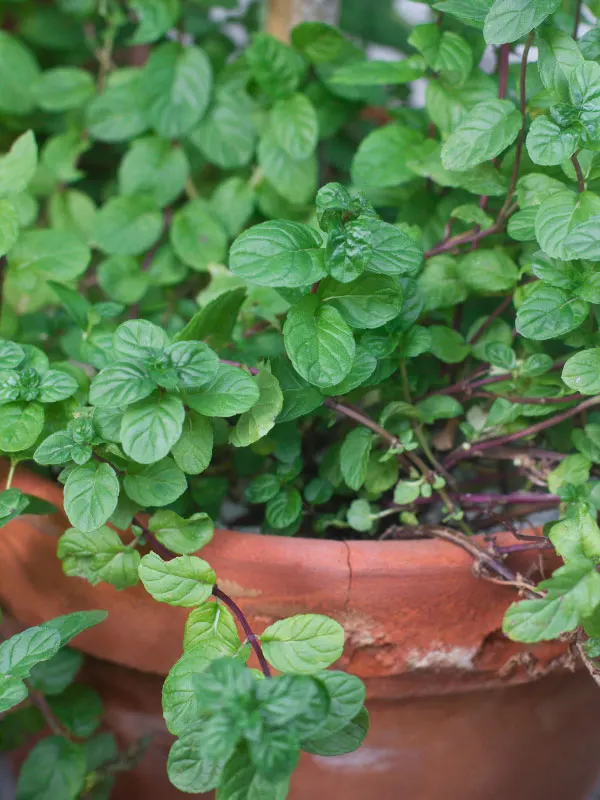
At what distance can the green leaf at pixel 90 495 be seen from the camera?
0.58 metres

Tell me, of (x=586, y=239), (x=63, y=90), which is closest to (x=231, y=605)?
(x=586, y=239)

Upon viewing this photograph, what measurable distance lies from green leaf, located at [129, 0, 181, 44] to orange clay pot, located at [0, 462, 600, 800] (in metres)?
0.55

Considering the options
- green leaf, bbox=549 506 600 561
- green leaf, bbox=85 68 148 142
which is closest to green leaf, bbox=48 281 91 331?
green leaf, bbox=85 68 148 142

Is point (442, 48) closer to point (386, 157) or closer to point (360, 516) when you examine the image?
point (386, 157)

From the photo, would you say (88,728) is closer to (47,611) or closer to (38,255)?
(47,611)

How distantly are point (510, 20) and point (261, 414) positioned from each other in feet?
1.04

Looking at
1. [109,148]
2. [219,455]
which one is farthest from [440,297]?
[109,148]

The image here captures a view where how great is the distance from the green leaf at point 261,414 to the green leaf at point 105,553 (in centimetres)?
12

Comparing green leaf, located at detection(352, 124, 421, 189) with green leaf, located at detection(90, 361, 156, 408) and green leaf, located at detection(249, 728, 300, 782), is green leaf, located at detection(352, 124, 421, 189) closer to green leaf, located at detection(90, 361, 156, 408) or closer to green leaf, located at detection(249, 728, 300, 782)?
green leaf, located at detection(90, 361, 156, 408)

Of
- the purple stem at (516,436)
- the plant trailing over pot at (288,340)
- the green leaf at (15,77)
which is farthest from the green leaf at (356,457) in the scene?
the green leaf at (15,77)

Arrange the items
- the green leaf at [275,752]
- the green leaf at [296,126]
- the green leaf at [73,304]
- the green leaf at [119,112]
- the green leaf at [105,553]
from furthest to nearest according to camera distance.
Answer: the green leaf at [119,112] → the green leaf at [296,126] → the green leaf at [73,304] → the green leaf at [105,553] → the green leaf at [275,752]

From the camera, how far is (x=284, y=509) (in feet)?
2.42

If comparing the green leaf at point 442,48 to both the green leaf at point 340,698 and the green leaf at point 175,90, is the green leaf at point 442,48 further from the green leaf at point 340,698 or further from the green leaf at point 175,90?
the green leaf at point 340,698

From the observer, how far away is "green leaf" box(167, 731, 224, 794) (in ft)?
1.72
